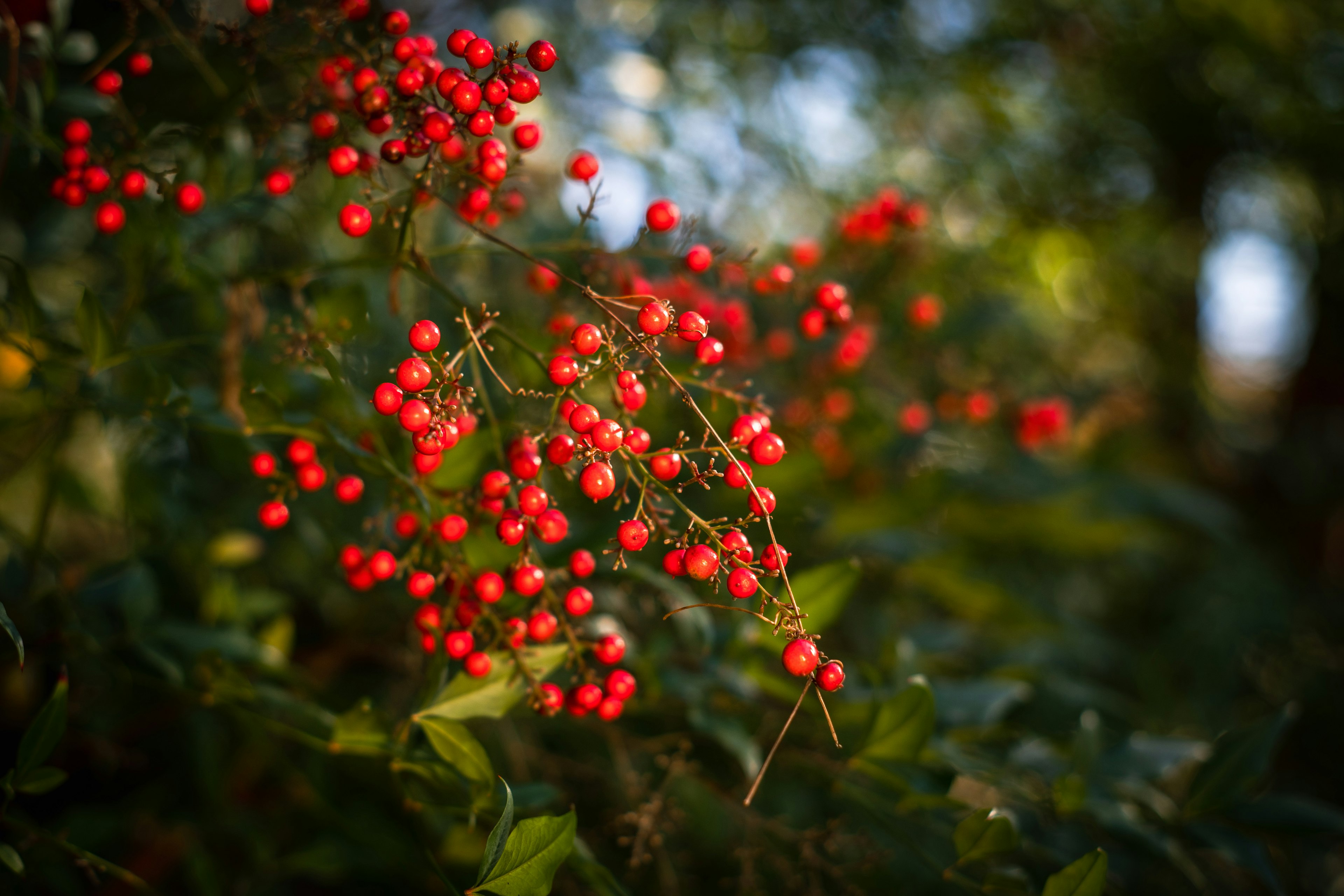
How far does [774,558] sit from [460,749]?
31 centimetres

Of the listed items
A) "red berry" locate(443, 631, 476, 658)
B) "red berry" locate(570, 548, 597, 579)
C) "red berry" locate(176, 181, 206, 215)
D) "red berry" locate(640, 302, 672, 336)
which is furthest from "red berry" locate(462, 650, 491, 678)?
"red berry" locate(176, 181, 206, 215)

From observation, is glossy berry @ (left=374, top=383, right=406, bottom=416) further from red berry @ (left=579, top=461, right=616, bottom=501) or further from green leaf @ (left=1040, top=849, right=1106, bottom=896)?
green leaf @ (left=1040, top=849, right=1106, bottom=896)

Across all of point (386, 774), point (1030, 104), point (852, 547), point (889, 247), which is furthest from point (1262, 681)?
point (386, 774)

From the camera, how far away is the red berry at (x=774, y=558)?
56 centimetres

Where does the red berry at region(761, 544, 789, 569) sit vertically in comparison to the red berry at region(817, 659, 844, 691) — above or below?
above

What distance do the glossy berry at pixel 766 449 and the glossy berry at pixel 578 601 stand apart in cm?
19

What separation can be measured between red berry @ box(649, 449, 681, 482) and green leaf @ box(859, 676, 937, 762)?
320 millimetres

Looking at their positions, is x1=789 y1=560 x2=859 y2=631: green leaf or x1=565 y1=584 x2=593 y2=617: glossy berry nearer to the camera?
x1=565 y1=584 x2=593 y2=617: glossy berry

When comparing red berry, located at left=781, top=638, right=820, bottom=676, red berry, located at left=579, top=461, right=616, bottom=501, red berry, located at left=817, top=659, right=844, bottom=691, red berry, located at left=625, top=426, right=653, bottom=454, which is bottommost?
red berry, located at left=817, top=659, right=844, bottom=691

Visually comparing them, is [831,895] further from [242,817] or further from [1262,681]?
[1262,681]

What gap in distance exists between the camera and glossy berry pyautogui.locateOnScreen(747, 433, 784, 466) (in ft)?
2.11

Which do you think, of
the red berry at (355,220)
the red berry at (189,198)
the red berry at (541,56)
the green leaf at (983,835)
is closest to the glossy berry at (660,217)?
the red berry at (541,56)

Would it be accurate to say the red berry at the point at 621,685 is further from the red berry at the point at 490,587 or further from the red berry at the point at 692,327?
the red berry at the point at 692,327

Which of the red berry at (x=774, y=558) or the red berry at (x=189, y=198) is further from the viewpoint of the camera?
the red berry at (x=189, y=198)
